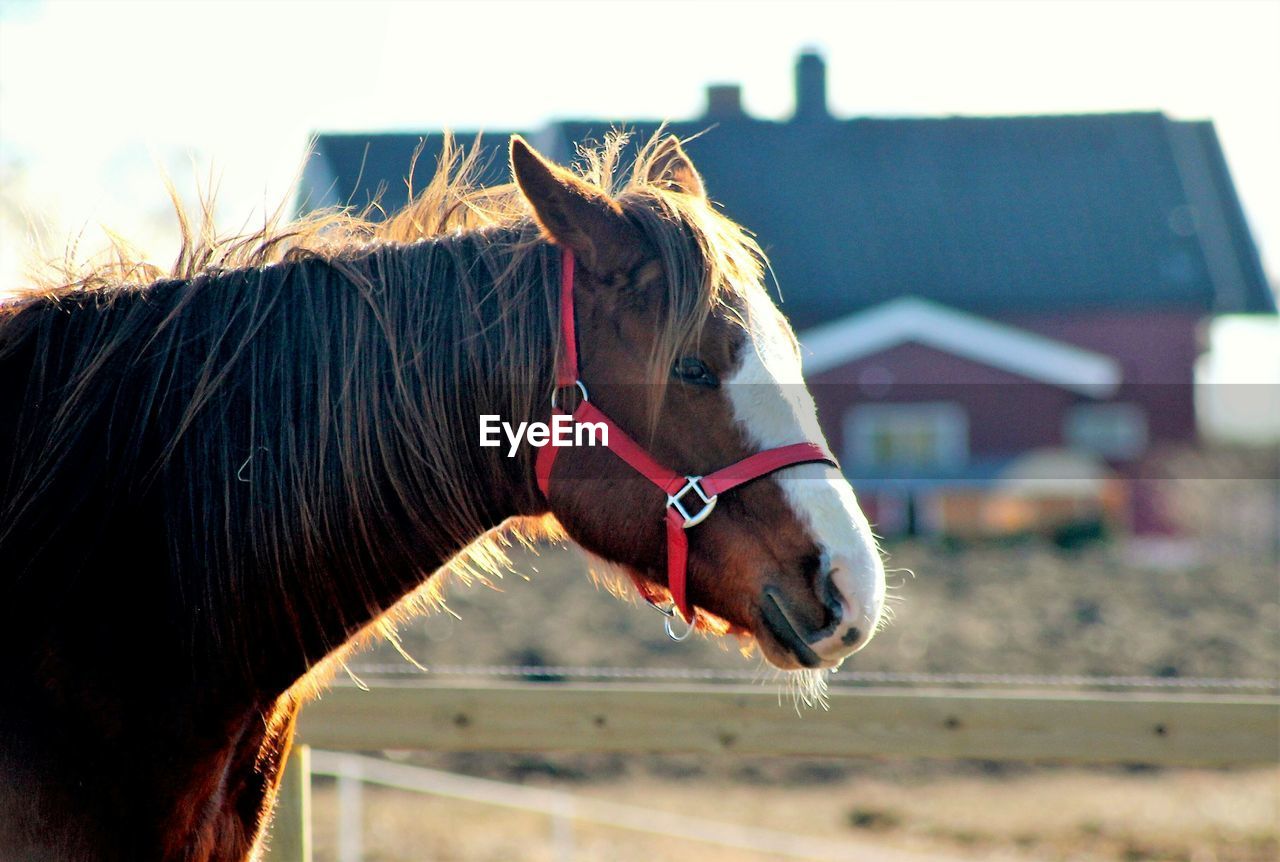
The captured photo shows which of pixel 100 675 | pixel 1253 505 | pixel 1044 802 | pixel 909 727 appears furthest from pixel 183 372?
pixel 1253 505

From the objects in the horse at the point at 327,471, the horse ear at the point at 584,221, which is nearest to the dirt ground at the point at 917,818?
the horse at the point at 327,471

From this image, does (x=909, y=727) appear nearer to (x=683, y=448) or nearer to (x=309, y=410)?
(x=683, y=448)

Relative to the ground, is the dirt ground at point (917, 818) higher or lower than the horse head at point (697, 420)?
lower

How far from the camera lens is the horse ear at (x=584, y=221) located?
203cm

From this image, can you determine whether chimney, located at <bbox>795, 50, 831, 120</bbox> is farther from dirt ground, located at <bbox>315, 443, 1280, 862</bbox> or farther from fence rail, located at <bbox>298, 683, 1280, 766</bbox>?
fence rail, located at <bbox>298, 683, 1280, 766</bbox>

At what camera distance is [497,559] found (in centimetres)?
234

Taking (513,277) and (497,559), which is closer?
(513,277)

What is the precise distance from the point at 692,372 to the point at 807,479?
27 cm

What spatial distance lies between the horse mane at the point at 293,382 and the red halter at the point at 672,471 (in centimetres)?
4

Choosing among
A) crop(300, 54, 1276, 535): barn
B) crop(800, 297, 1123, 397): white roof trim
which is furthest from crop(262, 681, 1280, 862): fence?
crop(800, 297, 1123, 397): white roof trim

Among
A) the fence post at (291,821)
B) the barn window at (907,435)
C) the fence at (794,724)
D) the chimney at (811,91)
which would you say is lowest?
the fence post at (291,821)

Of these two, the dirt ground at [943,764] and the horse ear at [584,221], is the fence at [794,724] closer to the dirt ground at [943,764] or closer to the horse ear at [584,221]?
the dirt ground at [943,764]

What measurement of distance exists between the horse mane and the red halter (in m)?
0.04

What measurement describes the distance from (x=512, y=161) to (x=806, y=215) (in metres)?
20.2
